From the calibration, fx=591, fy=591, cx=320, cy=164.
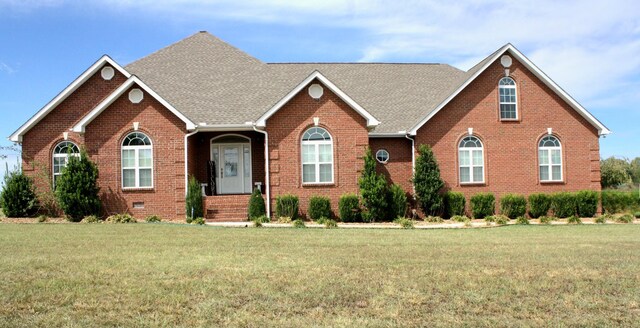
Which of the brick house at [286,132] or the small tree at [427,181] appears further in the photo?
the small tree at [427,181]

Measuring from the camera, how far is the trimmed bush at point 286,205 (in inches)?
867

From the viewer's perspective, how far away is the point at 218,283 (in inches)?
341

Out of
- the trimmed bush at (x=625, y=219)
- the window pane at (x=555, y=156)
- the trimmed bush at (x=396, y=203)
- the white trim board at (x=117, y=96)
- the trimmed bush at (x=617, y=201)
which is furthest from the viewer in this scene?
the window pane at (x=555, y=156)

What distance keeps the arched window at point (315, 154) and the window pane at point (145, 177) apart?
592 centimetres

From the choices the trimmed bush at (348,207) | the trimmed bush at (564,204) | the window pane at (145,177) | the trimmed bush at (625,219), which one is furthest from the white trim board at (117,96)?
the trimmed bush at (625,219)

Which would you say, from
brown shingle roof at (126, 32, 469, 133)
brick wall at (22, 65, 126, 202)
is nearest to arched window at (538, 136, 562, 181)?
brown shingle roof at (126, 32, 469, 133)

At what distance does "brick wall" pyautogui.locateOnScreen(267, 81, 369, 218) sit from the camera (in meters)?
22.6

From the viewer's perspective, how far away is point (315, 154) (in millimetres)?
22875

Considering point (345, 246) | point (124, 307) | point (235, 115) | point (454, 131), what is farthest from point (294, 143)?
point (124, 307)

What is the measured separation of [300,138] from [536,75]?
10.6 metres

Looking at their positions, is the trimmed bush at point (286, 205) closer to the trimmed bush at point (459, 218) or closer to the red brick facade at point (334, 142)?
the red brick facade at point (334, 142)

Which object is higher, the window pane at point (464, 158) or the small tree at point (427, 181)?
the window pane at point (464, 158)

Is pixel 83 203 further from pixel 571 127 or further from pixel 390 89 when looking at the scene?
pixel 571 127

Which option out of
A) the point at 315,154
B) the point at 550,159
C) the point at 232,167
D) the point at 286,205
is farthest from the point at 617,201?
the point at 232,167
